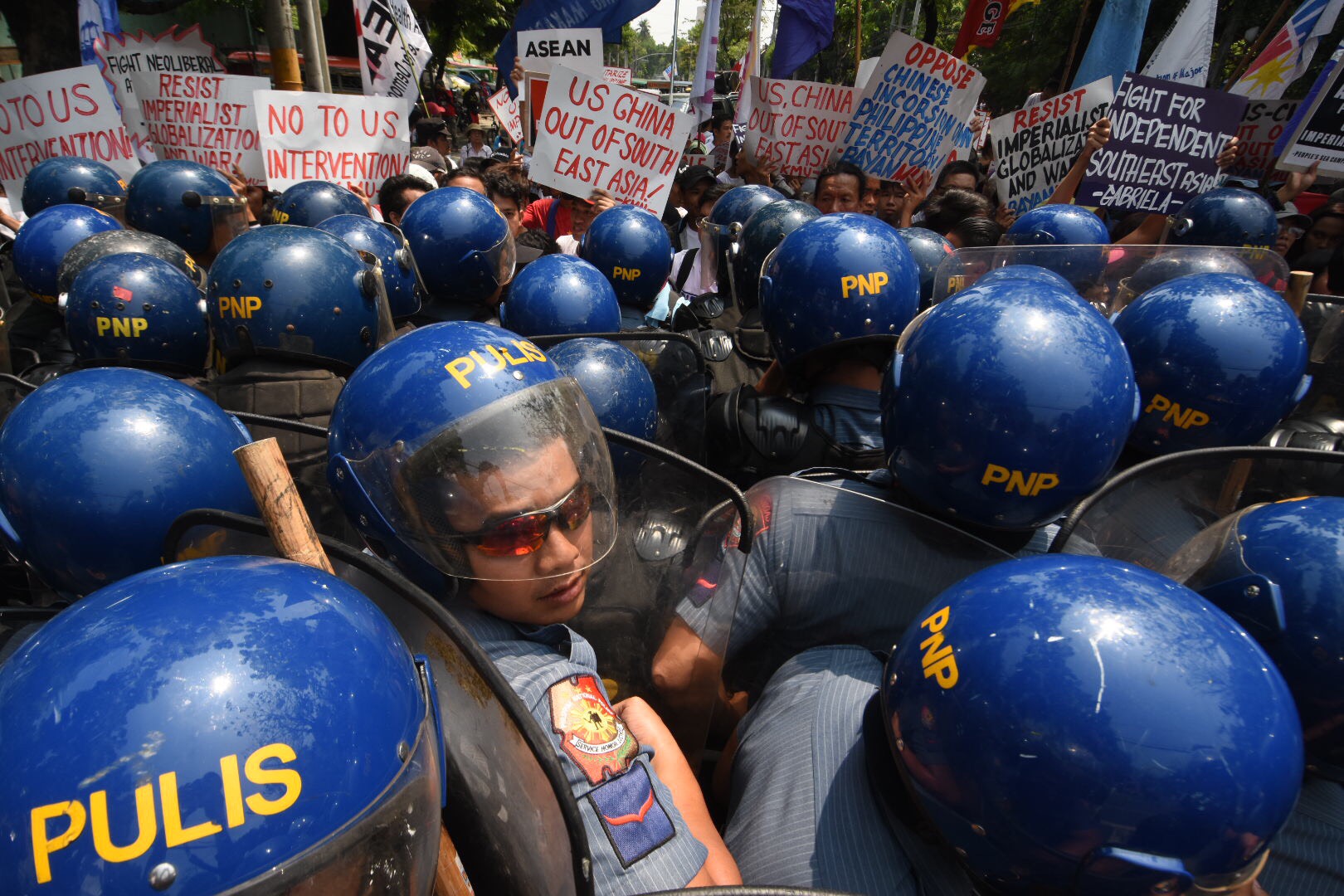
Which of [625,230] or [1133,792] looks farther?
[625,230]

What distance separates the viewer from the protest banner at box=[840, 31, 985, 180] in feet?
18.9

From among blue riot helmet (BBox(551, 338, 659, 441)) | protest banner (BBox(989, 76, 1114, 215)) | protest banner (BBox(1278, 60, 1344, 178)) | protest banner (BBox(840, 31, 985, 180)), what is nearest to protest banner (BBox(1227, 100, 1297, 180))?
protest banner (BBox(1278, 60, 1344, 178))

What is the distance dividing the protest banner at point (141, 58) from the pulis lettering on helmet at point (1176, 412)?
361 inches

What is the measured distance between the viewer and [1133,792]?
3.39ft

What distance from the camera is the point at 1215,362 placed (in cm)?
220

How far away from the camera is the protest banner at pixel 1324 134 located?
5.62 meters

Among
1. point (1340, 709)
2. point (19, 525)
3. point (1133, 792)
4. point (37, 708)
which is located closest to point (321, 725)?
point (37, 708)

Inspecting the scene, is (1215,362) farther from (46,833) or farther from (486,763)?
(46,833)

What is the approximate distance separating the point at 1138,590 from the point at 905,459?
714mm

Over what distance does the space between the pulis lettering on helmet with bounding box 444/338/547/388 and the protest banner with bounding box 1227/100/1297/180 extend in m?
9.03

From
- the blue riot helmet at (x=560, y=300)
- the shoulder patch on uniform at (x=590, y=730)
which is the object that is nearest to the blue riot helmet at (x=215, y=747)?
the shoulder patch on uniform at (x=590, y=730)

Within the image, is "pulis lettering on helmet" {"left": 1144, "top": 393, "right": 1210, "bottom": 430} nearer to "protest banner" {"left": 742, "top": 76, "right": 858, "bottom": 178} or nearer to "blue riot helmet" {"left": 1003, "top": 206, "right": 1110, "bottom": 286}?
"blue riot helmet" {"left": 1003, "top": 206, "right": 1110, "bottom": 286}

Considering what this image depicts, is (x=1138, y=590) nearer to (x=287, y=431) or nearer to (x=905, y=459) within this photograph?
(x=905, y=459)

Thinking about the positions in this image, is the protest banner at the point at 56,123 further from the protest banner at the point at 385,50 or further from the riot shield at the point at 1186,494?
the riot shield at the point at 1186,494
